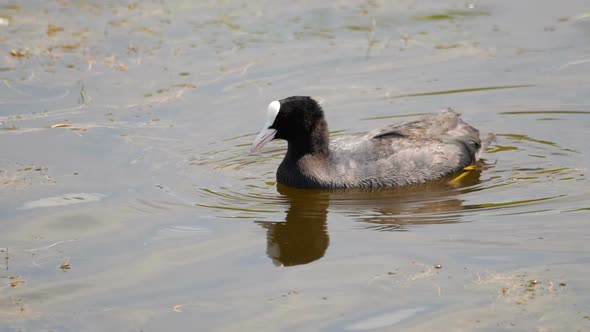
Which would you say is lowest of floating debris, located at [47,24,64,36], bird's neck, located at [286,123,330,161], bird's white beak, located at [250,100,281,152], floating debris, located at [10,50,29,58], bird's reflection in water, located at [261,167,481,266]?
bird's reflection in water, located at [261,167,481,266]

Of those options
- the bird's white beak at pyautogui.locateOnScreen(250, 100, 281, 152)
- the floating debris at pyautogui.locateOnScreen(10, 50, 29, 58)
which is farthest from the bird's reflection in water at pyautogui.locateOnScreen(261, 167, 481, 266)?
the floating debris at pyautogui.locateOnScreen(10, 50, 29, 58)

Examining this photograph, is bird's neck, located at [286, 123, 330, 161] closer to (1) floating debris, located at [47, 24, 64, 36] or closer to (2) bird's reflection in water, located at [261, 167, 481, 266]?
(2) bird's reflection in water, located at [261, 167, 481, 266]

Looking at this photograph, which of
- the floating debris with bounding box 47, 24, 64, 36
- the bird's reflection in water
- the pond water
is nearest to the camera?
the pond water

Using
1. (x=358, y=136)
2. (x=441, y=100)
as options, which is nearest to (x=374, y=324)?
(x=358, y=136)

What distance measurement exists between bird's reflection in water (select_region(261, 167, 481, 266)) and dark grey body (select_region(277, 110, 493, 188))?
90mm

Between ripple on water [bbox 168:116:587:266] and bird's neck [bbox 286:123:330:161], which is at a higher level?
bird's neck [bbox 286:123:330:161]

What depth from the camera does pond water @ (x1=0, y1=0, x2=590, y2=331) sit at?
5988 millimetres

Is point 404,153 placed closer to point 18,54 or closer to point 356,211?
point 356,211

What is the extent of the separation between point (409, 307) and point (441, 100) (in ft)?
15.6

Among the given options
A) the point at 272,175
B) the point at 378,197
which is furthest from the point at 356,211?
the point at 272,175

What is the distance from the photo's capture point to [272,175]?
8859 mm

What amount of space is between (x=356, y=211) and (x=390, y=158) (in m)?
0.94

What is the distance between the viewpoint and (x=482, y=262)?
20.9 ft

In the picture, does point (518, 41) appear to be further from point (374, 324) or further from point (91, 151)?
point (374, 324)
